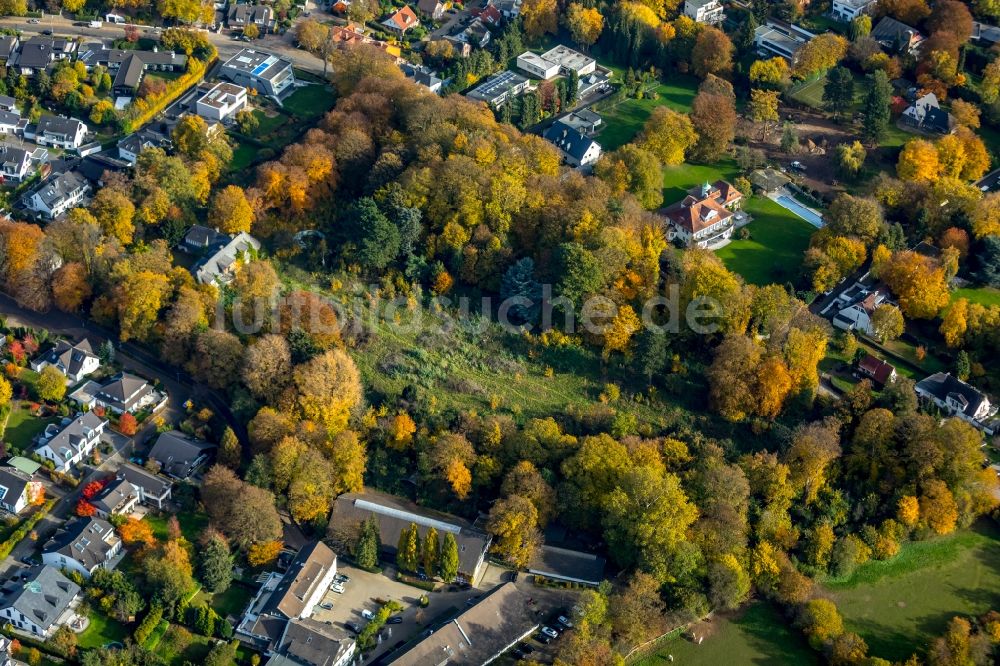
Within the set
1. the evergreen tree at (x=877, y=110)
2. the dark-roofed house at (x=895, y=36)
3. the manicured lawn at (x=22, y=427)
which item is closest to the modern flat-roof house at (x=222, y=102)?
the manicured lawn at (x=22, y=427)

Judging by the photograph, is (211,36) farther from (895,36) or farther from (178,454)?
(895,36)

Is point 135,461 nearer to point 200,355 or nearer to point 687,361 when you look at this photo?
point 200,355

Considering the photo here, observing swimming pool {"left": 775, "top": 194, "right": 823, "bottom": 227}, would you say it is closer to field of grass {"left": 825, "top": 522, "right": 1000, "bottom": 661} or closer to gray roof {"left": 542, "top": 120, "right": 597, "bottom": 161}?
gray roof {"left": 542, "top": 120, "right": 597, "bottom": 161}

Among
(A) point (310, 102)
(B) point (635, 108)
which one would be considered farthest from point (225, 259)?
(B) point (635, 108)

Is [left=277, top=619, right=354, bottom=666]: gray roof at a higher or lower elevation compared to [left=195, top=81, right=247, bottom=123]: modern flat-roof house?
lower

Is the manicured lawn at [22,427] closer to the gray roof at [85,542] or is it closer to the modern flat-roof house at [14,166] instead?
the gray roof at [85,542]

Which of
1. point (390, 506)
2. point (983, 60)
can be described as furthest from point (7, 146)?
point (983, 60)

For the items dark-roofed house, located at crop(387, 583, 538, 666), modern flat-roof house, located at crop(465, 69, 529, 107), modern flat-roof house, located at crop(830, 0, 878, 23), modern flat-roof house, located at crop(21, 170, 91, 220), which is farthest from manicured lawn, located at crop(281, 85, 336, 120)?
dark-roofed house, located at crop(387, 583, 538, 666)
